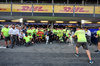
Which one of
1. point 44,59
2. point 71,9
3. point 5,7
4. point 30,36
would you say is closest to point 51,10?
point 71,9

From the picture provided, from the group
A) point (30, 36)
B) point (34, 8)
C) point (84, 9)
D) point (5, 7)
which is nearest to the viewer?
point (30, 36)

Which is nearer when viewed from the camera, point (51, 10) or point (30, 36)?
point (30, 36)

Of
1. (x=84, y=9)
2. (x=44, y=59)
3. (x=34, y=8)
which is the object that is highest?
(x=34, y=8)

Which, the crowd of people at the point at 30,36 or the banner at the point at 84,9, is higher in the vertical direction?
the banner at the point at 84,9

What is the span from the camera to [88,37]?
7602 mm

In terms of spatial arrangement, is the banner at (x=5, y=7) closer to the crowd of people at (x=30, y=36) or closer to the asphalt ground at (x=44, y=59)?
the crowd of people at (x=30, y=36)

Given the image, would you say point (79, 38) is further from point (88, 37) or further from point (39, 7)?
point (39, 7)

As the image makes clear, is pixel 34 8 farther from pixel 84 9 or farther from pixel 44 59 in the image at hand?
pixel 44 59

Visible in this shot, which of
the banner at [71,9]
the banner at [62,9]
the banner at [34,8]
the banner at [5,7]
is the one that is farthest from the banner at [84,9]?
the banner at [5,7]

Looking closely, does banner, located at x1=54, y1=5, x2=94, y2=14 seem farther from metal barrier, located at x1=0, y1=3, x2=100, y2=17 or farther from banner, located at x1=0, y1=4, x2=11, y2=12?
banner, located at x1=0, y1=4, x2=11, y2=12


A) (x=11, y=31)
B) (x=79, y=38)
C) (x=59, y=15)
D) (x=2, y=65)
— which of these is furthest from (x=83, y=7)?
(x=2, y=65)

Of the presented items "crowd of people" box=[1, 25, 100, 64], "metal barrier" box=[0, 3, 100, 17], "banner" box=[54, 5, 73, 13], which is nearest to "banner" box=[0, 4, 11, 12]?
"metal barrier" box=[0, 3, 100, 17]

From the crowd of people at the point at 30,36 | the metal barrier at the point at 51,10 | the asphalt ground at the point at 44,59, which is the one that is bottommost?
the asphalt ground at the point at 44,59

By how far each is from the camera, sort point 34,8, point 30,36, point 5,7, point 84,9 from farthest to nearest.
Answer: point 84,9
point 34,8
point 5,7
point 30,36
